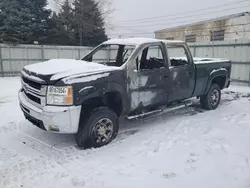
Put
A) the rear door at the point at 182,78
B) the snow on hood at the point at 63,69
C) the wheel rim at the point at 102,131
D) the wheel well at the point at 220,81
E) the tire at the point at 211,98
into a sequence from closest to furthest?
1. the snow on hood at the point at 63,69
2. the wheel rim at the point at 102,131
3. the rear door at the point at 182,78
4. the tire at the point at 211,98
5. the wheel well at the point at 220,81

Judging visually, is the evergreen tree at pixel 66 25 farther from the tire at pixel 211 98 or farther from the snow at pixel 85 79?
the snow at pixel 85 79

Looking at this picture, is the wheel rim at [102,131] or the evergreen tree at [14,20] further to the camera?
the evergreen tree at [14,20]

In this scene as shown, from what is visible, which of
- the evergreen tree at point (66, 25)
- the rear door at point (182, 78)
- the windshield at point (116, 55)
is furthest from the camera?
the evergreen tree at point (66, 25)

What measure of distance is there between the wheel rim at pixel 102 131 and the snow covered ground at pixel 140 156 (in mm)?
159

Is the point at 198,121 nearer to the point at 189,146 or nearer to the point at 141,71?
the point at 189,146

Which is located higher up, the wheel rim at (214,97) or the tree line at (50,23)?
the tree line at (50,23)

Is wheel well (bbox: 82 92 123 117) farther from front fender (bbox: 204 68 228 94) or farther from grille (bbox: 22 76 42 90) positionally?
front fender (bbox: 204 68 228 94)

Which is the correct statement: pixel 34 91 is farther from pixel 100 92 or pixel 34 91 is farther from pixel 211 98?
pixel 211 98

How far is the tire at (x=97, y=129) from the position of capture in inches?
172

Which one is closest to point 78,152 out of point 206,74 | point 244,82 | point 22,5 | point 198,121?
point 198,121

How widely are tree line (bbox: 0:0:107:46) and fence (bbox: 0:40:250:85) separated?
1735mm

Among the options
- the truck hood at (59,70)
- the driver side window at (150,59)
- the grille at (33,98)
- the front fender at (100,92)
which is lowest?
the grille at (33,98)

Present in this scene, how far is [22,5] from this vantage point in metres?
20.2

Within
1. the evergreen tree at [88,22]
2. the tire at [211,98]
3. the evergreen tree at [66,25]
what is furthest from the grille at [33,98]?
the evergreen tree at [88,22]
